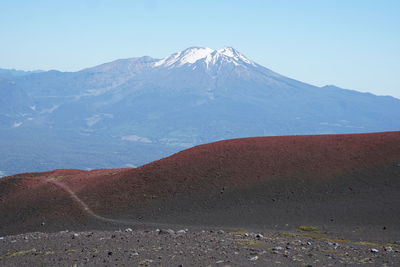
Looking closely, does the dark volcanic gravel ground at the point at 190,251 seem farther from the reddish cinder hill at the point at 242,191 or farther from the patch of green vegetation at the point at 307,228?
the reddish cinder hill at the point at 242,191

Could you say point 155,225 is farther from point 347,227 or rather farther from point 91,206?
point 347,227

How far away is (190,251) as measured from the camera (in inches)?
857

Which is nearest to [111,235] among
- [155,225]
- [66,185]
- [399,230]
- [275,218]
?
[155,225]

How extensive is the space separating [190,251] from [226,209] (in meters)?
15.2

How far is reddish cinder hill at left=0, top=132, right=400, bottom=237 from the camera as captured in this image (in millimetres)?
34594

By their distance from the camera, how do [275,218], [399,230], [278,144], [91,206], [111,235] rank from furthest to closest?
[278,144] < [91,206] < [275,218] < [399,230] < [111,235]

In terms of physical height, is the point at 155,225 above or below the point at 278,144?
below

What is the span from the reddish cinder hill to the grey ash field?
0.09 metres

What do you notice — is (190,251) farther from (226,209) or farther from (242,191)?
(242,191)

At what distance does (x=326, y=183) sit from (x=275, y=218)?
7.90 metres

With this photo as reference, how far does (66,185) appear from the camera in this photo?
163 ft

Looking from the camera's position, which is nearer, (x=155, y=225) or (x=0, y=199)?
(x=155, y=225)

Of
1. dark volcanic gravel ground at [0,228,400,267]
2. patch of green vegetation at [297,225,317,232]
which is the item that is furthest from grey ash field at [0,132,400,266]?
patch of green vegetation at [297,225,317,232]

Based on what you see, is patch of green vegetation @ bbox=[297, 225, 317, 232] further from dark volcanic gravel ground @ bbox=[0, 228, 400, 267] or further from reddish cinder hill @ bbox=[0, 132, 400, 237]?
dark volcanic gravel ground @ bbox=[0, 228, 400, 267]
